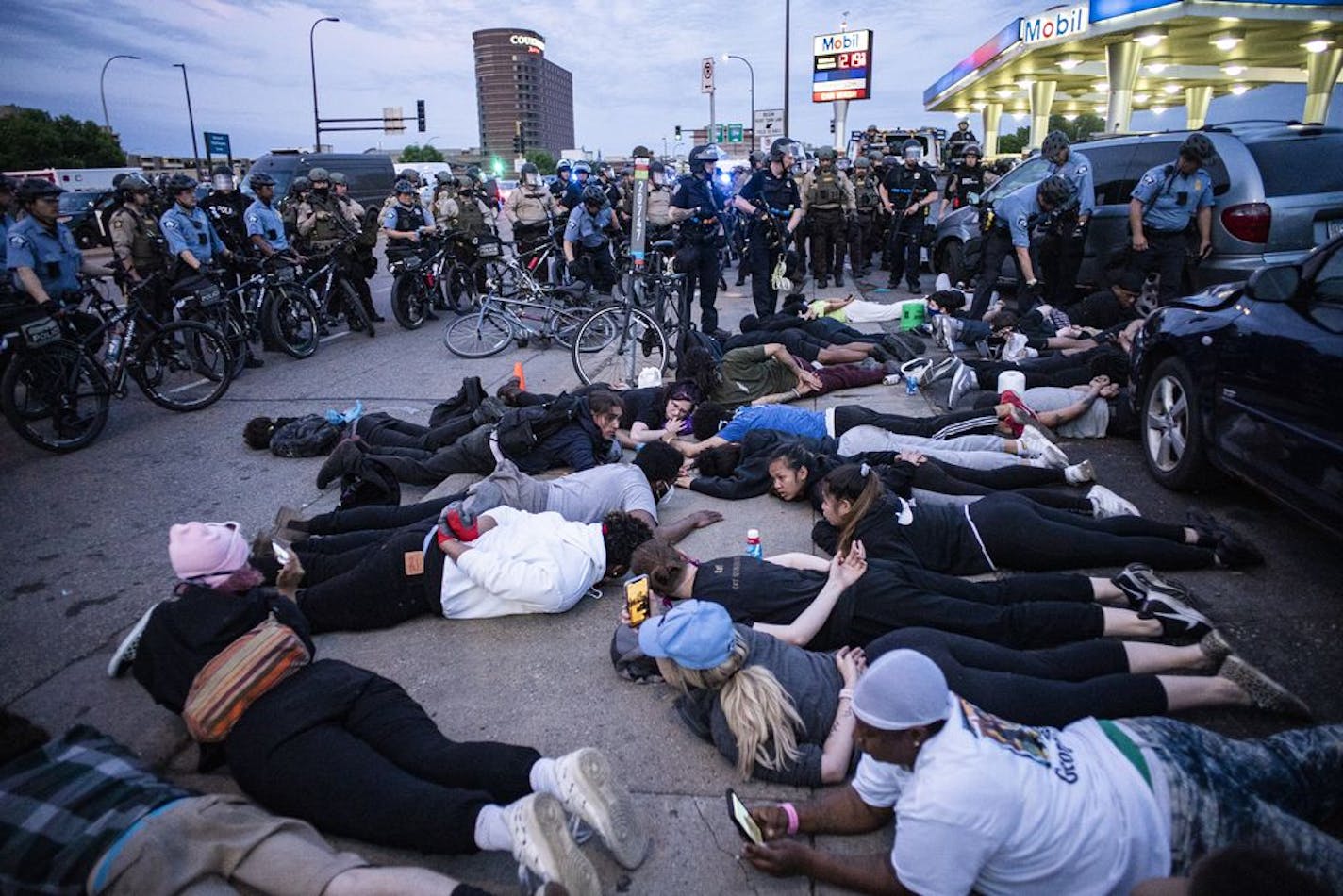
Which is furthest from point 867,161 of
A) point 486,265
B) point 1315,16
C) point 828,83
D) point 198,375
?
point 828,83

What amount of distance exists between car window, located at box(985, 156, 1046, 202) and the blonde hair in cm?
903

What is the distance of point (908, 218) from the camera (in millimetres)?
12156

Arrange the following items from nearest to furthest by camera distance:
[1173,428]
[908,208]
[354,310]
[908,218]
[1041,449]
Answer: [1173,428]
[1041,449]
[354,310]
[908,208]
[908,218]

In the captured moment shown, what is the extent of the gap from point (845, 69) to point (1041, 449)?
3788 centimetres

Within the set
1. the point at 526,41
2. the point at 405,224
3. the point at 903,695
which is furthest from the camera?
the point at 526,41

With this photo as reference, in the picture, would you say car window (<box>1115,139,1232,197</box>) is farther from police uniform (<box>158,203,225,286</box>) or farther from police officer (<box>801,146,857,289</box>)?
police uniform (<box>158,203,225,286</box>)

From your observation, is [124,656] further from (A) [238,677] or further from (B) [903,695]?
(B) [903,695]

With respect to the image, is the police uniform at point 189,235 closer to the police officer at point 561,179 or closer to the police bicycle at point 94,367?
the police bicycle at point 94,367

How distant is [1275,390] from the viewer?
3.63 meters

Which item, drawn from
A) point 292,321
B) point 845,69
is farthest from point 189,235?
point 845,69

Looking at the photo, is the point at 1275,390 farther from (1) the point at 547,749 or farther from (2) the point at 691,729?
(1) the point at 547,749

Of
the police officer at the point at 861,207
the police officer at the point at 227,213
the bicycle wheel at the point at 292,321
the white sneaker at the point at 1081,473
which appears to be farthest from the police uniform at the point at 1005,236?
the police officer at the point at 227,213

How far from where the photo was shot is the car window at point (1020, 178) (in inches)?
393

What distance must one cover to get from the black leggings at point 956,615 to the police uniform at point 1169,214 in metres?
5.15
